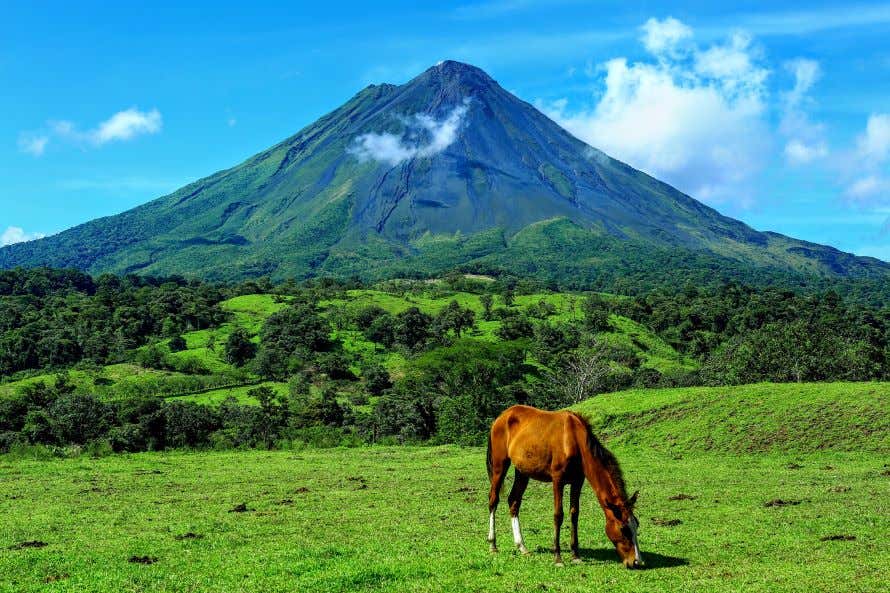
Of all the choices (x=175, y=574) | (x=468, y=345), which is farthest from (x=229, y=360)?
(x=175, y=574)

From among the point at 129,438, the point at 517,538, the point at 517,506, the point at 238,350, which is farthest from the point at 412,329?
the point at 517,538

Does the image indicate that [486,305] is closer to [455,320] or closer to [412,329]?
[455,320]

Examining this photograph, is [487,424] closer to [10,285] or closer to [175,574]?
[175,574]

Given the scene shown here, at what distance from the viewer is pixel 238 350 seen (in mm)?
91812

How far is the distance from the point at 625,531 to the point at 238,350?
85.6m

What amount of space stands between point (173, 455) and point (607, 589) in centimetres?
2660

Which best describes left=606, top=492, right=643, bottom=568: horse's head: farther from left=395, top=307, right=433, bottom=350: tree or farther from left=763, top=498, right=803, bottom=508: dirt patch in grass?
left=395, top=307, right=433, bottom=350: tree

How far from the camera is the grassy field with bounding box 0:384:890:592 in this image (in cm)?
1074

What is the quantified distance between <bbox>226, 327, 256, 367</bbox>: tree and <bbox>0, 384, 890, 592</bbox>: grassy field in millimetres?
60936

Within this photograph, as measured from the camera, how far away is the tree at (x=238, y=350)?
9162cm

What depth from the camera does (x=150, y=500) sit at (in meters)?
19.7

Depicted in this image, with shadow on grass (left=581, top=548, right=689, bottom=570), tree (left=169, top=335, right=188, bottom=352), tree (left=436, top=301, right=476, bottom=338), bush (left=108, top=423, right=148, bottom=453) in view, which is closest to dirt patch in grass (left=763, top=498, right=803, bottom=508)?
shadow on grass (left=581, top=548, right=689, bottom=570)

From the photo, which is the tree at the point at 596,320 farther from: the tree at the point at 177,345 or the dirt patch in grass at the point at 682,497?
the dirt patch in grass at the point at 682,497

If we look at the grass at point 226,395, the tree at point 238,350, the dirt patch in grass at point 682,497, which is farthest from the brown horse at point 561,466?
the tree at point 238,350
